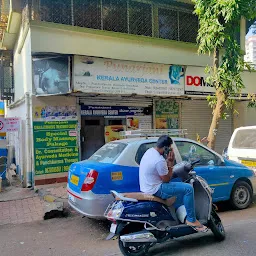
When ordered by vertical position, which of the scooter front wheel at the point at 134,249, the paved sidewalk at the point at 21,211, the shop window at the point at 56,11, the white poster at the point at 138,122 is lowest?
the paved sidewalk at the point at 21,211

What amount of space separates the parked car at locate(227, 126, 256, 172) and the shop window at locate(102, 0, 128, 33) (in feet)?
18.0

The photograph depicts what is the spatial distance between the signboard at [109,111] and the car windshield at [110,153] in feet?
13.7

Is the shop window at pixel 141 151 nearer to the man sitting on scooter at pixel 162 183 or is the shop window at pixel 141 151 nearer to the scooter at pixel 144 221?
the man sitting on scooter at pixel 162 183

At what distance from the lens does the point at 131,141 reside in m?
5.57

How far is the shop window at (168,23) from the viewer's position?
11489mm

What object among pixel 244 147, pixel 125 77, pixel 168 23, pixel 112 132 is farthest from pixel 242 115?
pixel 125 77

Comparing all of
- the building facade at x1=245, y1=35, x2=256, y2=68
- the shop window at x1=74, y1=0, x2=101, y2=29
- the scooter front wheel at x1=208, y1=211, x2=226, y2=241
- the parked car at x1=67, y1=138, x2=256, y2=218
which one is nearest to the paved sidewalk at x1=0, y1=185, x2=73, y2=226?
the parked car at x1=67, y1=138, x2=256, y2=218

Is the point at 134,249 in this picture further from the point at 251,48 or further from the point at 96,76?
the point at 251,48

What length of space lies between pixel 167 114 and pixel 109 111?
2401 millimetres

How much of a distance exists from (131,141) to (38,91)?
428 cm

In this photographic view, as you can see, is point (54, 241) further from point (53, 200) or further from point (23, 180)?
point (23, 180)

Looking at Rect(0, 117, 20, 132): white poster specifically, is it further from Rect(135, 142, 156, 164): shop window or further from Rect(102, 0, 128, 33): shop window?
Rect(135, 142, 156, 164): shop window

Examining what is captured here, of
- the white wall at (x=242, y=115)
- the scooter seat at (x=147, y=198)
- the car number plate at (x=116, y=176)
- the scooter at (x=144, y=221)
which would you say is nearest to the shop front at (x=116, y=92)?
the car number plate at (x=116, y=176)

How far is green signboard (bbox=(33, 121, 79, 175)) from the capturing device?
8.70m
